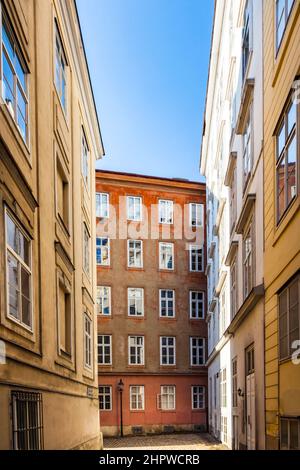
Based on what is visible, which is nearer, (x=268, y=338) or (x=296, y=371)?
(x=296, y=371)

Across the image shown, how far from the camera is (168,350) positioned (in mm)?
30438

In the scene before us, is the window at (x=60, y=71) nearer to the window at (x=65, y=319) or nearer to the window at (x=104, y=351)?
the window at (x=65, y=319)

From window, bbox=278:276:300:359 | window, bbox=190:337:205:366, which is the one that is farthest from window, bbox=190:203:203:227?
window, bbox=278:276:300:359

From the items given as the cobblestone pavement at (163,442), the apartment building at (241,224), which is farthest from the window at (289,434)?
the cobblestone pavement at (163,442)

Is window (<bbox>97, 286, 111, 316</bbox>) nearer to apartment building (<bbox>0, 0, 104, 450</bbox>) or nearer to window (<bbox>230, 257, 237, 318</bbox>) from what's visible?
apartment building (<bbox>0, 0, 104, 450</bbox>)

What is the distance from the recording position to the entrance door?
38.5 feet

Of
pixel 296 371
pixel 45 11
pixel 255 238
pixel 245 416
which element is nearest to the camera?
pixel 296 371

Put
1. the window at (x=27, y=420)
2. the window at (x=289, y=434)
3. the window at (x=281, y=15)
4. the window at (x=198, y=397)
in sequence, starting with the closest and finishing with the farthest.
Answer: the window at (x=27, y=420) → the window at (x=289, y=434) → the window at (x=281, y=15) → the window at (x=198, y=397)

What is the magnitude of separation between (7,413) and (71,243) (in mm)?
7448

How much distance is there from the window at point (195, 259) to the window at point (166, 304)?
2557mm

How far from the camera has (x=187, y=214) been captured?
32750 millimetres

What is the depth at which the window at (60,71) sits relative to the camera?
12578mm

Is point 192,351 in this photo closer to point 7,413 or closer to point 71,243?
point 71,243
